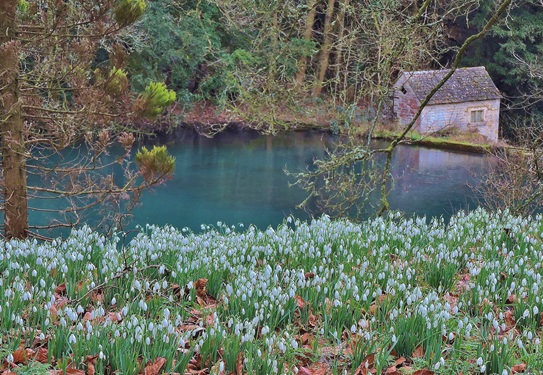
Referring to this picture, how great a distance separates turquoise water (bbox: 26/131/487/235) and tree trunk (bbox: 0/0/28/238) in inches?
275

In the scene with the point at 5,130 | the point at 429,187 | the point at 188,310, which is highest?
the point at 5,130

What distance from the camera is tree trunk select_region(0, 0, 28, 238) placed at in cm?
703

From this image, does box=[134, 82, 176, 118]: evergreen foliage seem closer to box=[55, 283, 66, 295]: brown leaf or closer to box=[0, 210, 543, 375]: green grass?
box=[0, 210, 543, 375]: green grass

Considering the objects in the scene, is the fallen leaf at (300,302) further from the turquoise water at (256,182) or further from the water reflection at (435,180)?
the water reflection at (435,180)

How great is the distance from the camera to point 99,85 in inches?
295

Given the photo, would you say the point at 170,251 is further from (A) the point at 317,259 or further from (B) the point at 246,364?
(B) the point at 246,364

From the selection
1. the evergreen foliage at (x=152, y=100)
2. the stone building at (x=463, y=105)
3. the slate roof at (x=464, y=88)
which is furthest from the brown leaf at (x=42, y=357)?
the stone building at (x=463, y=105)

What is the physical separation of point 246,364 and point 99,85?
4984 mm

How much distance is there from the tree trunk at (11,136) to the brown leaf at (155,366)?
447 cm

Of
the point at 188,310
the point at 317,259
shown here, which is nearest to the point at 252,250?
the point at 317,259

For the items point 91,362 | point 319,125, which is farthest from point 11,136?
point 319,125

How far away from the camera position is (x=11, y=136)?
719 centimetres

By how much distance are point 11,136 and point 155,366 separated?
4.77 meters

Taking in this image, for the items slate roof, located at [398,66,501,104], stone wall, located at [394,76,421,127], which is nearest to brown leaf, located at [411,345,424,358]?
slate roof, located at [398,66,501,104]
